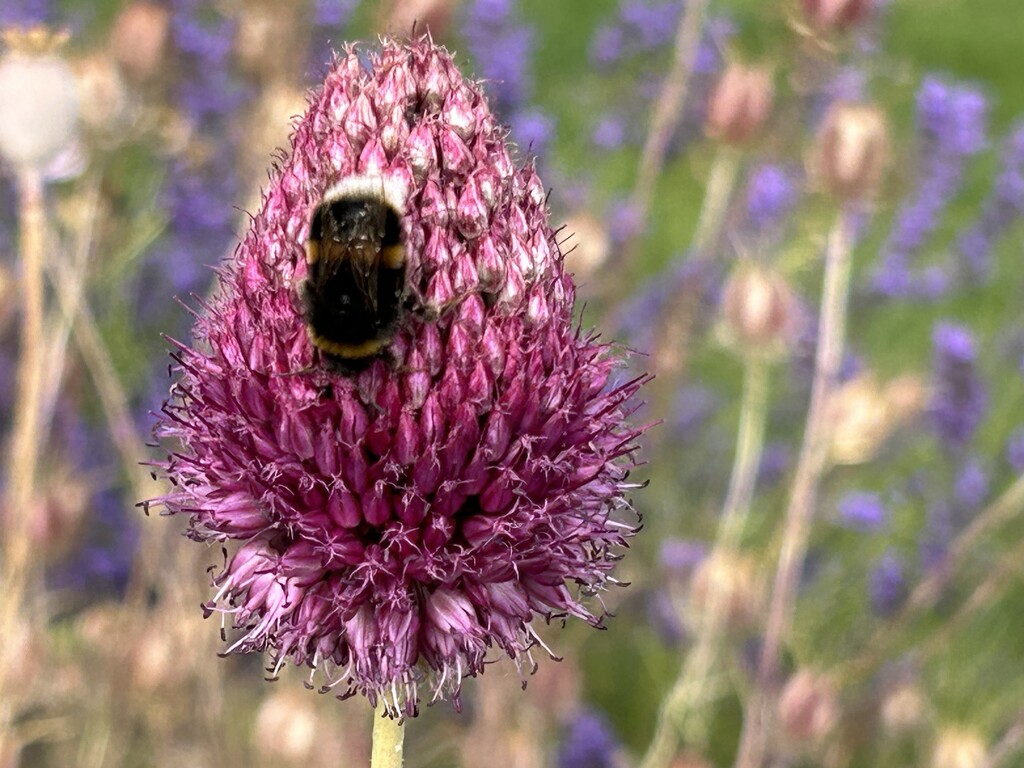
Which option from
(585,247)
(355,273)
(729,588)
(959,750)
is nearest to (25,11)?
(585,247)

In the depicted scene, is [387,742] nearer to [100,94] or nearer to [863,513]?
[100,94]

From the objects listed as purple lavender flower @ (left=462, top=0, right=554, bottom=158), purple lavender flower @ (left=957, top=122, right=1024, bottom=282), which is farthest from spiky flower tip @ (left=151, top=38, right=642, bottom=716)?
purple lavender flower @ (left=957, top=122, right=1024, bottom=282)

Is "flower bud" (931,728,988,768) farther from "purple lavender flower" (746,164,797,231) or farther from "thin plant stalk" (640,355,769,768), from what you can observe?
"purple lavender flower" (746,164,797,231)

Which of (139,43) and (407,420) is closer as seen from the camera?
(407,420)

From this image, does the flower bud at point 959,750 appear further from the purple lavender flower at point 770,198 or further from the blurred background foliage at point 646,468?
the purple lavender flower at point 770,198

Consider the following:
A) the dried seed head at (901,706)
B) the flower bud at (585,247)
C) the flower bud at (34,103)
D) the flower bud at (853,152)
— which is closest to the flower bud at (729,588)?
the dried seed head at (901,706)
